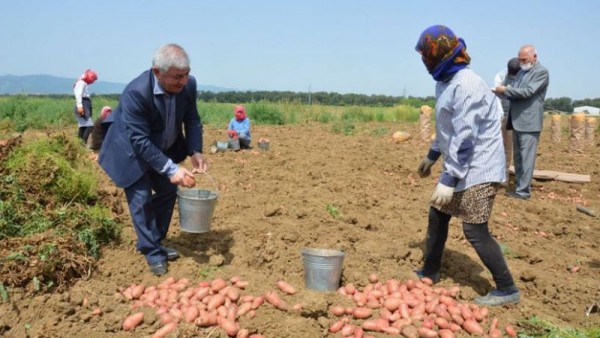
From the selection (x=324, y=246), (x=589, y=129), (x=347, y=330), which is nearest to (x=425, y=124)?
(x=589, y=129)

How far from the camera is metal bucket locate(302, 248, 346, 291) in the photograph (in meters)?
3.55

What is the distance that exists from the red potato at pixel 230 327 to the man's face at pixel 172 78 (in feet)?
5.44

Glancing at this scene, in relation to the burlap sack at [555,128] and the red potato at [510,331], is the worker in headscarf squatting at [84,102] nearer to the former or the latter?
the red potato at [510,331]

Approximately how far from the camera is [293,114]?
63.1 feet

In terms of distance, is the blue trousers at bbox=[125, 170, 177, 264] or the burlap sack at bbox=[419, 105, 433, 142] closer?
the blue trousers at bbox=[125, 170, 177, 264]

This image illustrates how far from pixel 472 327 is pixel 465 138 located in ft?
3.95

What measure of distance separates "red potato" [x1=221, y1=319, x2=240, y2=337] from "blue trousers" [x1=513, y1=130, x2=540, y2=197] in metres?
5.18

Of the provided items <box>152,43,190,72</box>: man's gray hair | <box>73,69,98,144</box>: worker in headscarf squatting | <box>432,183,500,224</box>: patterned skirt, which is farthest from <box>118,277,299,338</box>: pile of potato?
<box>73,69,98,144</box>: worker in headscarf squatting

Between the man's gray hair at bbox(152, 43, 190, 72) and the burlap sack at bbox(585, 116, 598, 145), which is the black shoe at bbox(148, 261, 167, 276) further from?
the burlap sack at bbox(585, 116, 598, 145)

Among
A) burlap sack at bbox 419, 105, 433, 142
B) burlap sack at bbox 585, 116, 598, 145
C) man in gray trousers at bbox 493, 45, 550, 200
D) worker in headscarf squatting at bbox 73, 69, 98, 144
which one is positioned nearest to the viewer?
man in gray trousers at bbox 493, 45, 550, 200

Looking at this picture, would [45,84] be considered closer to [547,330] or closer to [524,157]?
[524,157]

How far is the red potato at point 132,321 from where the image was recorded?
10.5 feet

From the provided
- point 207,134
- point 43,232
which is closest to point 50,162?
point 43,232

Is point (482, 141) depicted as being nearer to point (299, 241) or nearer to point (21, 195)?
point (299, 241)
